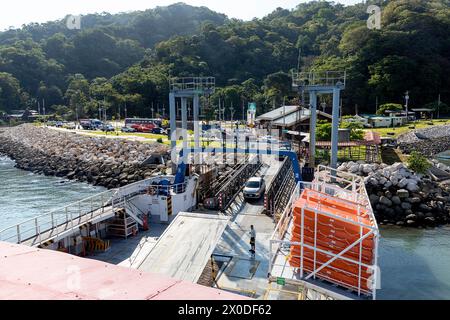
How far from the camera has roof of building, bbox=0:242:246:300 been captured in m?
5.00

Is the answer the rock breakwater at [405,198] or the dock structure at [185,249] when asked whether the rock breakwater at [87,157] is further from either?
the dock structure at [185,249]

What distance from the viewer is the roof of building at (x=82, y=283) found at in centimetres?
500

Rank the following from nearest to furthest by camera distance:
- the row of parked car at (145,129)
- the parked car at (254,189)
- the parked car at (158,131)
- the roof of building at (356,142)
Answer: the parked car at (254,189) → the roof of building at (356,142) → the parked car at (158,131) → the row of parked car at (145,129)

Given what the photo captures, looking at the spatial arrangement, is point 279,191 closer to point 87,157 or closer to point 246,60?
point 87,157

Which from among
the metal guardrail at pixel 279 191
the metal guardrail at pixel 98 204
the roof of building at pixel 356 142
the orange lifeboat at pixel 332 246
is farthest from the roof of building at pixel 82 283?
the roof of building at pixel 356 142

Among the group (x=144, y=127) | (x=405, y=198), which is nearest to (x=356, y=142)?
(x=405, y=198)

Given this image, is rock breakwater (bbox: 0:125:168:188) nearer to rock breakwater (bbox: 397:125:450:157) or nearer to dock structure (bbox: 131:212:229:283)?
dock structure (bbox: 131:212:229:283)

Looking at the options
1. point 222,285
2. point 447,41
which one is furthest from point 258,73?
point 222,285

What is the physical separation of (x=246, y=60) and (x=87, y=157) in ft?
224

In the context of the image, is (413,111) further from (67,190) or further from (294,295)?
(294,295)

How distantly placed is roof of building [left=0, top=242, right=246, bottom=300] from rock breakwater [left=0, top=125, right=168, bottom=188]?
28.4 meters

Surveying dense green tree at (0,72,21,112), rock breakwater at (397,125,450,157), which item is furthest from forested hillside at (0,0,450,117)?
rock breakwater at (397,125,450,157)

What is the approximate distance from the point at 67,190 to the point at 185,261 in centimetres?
2725

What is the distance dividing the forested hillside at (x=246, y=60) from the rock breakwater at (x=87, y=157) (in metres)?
26.6
